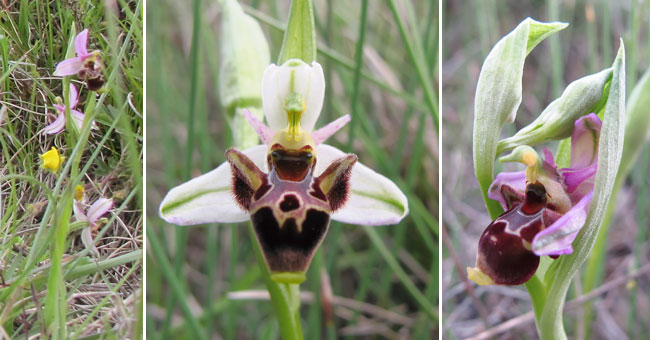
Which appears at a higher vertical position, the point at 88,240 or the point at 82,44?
the point at 82,44

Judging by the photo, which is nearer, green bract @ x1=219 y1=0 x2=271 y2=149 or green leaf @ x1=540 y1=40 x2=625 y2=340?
green leaf @ x1=540 y1=40 x2=625 y2=340

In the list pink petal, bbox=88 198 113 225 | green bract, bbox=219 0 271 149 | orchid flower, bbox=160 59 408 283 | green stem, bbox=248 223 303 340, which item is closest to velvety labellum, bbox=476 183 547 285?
orchid flower, bbox=160 59 408 283

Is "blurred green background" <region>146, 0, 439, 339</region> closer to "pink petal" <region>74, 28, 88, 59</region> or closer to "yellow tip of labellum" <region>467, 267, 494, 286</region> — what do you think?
"pink petal" <region>74, 28, 88, 59</region>

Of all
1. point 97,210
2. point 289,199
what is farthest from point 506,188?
point 97,210

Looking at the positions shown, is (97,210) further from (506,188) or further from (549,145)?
(549,145)

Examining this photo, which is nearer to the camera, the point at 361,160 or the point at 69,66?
the point at 69,66

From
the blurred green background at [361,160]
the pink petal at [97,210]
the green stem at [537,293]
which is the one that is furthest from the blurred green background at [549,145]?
the pink petal at [97,210]

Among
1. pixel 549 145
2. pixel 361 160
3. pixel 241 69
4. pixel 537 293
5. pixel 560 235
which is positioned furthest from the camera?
pixel 361 160

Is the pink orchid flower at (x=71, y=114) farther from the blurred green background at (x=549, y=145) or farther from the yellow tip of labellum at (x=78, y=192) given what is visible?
the blurred green background at (x=549, y=145)
